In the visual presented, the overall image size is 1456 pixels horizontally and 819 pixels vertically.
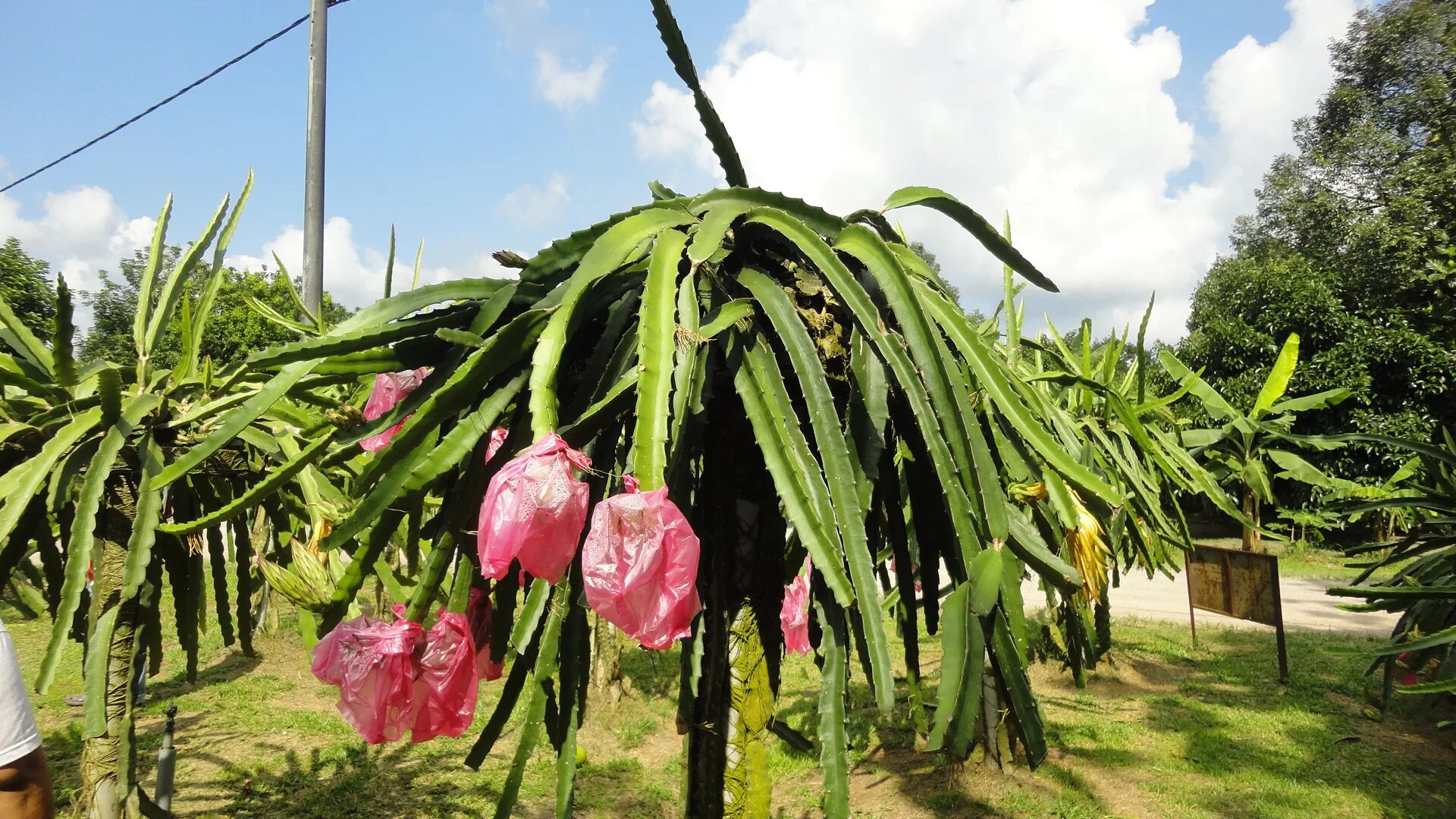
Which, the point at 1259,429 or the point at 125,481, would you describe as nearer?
the point at 125,481

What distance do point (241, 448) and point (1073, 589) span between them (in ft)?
9.20

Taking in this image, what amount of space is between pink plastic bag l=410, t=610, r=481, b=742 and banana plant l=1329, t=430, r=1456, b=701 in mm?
3237

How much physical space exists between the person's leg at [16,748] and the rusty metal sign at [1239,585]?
6.71 metres

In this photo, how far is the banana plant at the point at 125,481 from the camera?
225cm

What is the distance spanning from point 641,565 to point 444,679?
51 cm

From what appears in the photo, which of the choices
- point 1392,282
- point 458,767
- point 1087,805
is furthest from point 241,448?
point 1392,282

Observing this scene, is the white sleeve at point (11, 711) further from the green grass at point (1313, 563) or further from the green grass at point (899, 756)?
the green grass at point (1313, 563)

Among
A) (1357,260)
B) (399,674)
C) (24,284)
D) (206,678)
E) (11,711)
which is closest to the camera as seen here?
(399,674)

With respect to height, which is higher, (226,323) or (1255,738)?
(226,323)

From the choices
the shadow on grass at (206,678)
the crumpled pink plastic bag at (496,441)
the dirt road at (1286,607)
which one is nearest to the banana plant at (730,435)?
the crumpled pink plastic bag at (496,441)

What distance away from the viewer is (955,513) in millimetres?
1192

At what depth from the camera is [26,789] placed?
5.64ft

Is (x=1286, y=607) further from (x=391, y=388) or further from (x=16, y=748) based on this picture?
(x=16, y=748)

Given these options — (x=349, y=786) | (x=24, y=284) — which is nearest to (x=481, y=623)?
(x=349, y=786)
